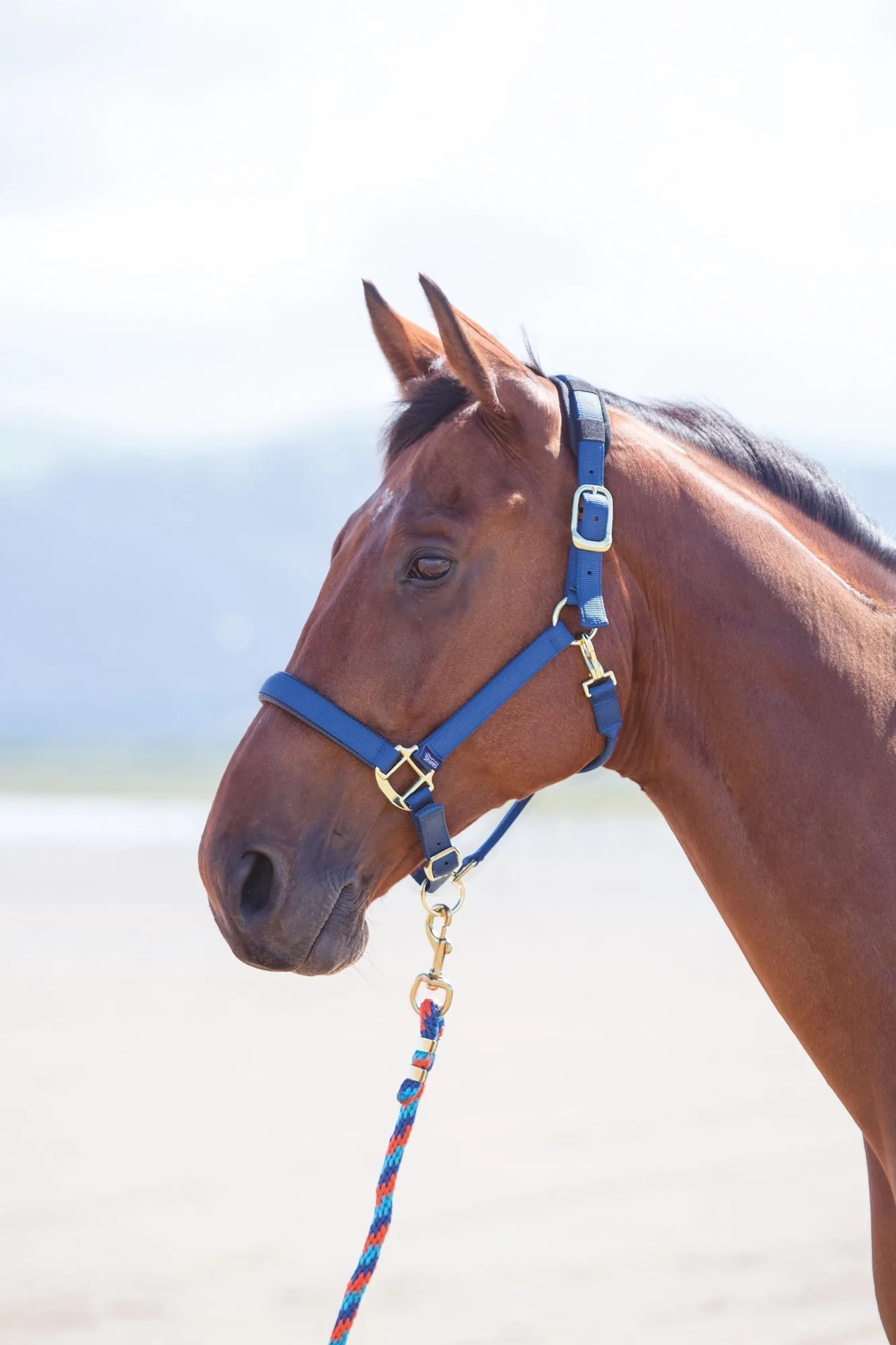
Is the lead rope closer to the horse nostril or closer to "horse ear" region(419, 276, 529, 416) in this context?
the horse nostril

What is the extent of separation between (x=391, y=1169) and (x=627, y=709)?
1.01m

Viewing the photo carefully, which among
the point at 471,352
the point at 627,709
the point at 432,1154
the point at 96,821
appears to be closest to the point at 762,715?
the point at 627,709

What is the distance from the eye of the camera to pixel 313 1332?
169 inches

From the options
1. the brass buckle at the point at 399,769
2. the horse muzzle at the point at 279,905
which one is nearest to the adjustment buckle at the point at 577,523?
the brass buckle at the point at 399,769

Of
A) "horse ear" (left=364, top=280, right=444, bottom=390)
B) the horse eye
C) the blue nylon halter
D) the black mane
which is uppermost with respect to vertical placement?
"horse ear" (left=364, top=280, right=444, bottom=390)

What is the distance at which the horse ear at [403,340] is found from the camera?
2.64m

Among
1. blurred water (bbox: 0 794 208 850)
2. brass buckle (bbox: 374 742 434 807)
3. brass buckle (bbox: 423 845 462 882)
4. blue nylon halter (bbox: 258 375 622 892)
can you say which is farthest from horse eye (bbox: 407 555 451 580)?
blurred water (bbox: 0 794 208 850)

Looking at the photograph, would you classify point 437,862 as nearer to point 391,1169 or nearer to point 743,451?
point 391,1169

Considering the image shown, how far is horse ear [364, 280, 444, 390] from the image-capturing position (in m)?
2.64

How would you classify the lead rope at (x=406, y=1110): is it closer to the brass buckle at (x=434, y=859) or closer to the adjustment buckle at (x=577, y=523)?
the brass buckle at (x=434, y=859)

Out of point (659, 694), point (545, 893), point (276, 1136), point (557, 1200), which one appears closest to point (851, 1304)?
point (557, 1200)

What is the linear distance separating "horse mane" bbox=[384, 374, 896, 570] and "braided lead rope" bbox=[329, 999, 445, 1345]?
1195mm

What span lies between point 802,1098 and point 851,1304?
224cm

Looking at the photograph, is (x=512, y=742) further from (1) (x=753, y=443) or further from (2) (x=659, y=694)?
(1) (x=753, y=443)
